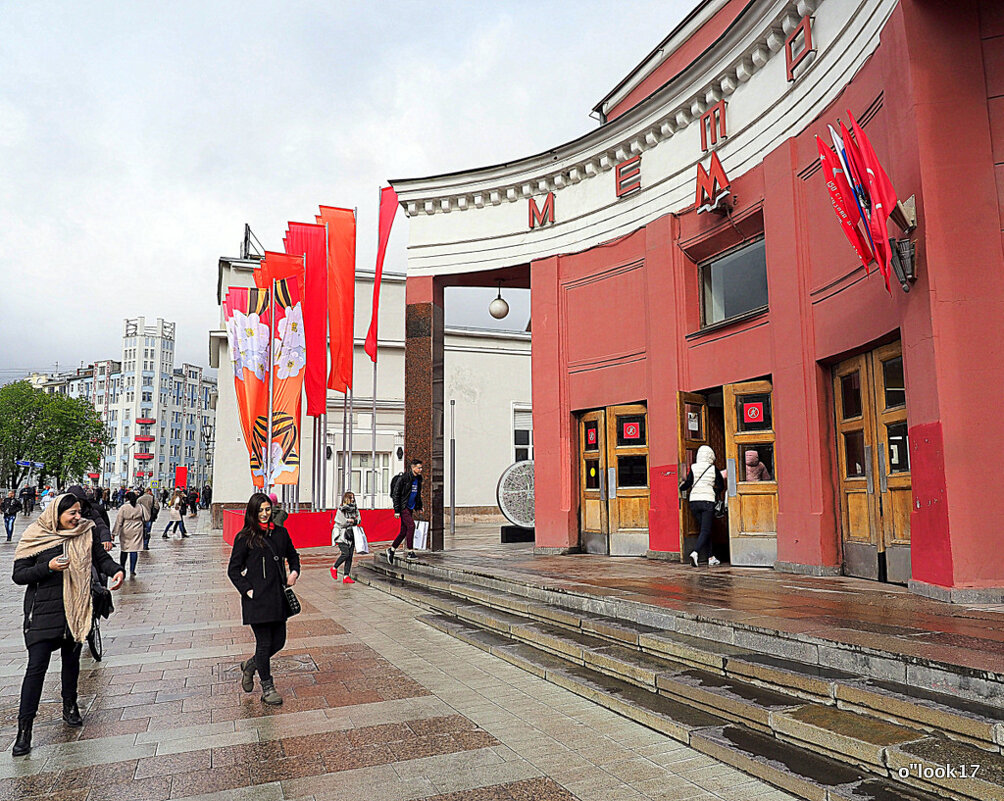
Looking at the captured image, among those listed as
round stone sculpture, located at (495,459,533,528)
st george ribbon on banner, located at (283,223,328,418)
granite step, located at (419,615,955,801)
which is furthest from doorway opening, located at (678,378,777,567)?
st george ribbon on banner, located at (283,223,328,418)

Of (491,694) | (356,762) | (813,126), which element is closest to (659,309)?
(813,126)

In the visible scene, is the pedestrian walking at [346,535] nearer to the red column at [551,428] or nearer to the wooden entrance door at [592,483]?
the red column at [551,428]

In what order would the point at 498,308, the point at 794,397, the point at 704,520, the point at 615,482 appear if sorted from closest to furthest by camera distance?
the point at 794,397
the point at 704,520
the point at 615,482
the point at 498,308

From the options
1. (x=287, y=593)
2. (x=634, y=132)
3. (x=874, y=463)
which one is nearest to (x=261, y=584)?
(x=287, y=593)

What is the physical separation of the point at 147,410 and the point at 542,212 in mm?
108303

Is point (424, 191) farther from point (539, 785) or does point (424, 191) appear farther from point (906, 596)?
point (539, 785)

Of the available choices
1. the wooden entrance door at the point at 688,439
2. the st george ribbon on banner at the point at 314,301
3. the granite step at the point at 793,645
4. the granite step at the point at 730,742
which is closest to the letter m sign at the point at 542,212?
the wooden entrance door at the point at 688,439

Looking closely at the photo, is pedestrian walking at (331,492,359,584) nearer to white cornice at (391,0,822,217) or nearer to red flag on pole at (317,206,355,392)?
red flag on pole at (317,206,355,392)

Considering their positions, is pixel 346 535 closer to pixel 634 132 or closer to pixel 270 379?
pixel 270 379

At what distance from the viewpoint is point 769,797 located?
144 inches

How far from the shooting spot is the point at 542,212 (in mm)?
14445

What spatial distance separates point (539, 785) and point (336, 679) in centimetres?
285

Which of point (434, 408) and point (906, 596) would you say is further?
point (434, 408)

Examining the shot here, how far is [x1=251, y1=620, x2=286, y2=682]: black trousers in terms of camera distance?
18.8ft
